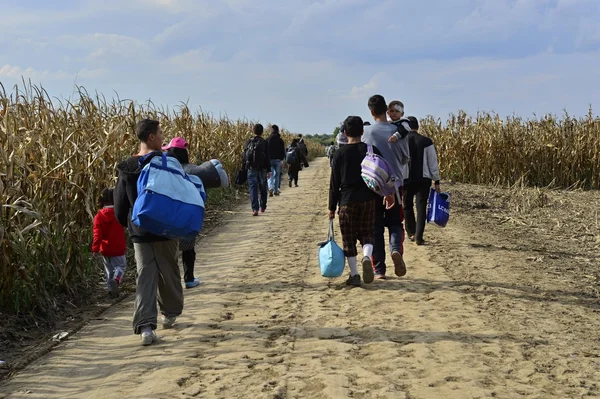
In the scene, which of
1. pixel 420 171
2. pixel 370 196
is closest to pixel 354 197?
pixel 370 196

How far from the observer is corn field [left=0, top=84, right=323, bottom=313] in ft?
19.9

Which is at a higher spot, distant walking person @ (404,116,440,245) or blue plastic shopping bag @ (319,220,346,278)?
distant walking person @ (404,116,440,245)

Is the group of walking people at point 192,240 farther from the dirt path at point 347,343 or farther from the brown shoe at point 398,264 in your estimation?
the dirt path at point 347,343

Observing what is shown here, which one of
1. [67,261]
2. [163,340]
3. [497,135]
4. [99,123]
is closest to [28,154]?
[67,261]

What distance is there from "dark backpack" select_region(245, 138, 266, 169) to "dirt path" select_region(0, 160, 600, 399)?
5.63m

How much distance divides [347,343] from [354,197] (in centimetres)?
221

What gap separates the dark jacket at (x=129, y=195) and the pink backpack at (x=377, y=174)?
240 centimetres

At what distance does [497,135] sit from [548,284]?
41.1 feet

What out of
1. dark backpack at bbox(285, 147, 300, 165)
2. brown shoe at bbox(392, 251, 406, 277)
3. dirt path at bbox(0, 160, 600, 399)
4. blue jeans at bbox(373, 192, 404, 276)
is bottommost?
dirt path at bbox(0, 160, 600, 399)

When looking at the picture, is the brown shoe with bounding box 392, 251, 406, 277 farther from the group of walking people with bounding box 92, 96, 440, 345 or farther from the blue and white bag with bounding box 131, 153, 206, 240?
the blue and white bag with bounding box 131, 153, 206, 240

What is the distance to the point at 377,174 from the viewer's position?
672 cm

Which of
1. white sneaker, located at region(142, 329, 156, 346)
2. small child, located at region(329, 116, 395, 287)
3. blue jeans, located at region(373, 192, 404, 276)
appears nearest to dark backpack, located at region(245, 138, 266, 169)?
blue jeans, located at region(373, 192, 404, 276)

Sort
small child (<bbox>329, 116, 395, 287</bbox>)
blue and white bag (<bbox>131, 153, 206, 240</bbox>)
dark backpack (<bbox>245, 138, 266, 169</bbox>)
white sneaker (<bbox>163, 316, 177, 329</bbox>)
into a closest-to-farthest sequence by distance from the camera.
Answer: blue and white bag (<bbox>131, 153, 206, 240</bbox>) → white sneaker (<bbox>163, 316, 177, 329</bbox>) → small child (<bbox>329, 116, 395, 287</bbox>) → dark backpack (<bbox>245, 138, 266, 169</bbox>)

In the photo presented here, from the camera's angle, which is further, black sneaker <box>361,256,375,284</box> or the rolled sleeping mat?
black sneaker <box>361,256,375,284</box>
